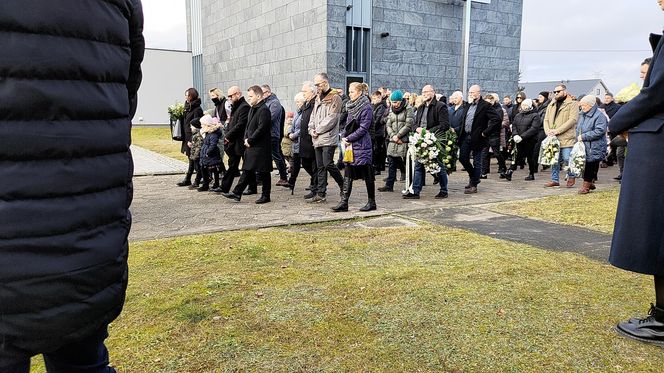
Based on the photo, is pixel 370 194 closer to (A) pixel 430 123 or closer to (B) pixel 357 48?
(A) pixel 430 123

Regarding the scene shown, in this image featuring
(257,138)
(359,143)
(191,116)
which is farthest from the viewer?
(191,116)

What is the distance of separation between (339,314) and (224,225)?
359 cm

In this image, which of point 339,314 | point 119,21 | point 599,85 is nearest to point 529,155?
point 339,314

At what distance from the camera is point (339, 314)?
155 inches

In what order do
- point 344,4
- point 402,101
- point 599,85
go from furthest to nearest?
point 599,85, point 344,4, point 402,101

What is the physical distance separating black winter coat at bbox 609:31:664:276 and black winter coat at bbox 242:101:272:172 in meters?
6.05

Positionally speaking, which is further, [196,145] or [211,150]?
[196,145]

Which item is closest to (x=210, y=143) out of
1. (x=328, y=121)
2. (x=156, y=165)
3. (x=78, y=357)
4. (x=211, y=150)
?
(x=211, y=150)

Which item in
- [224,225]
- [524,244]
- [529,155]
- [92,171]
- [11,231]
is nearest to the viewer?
[11,231]

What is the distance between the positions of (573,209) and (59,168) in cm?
819

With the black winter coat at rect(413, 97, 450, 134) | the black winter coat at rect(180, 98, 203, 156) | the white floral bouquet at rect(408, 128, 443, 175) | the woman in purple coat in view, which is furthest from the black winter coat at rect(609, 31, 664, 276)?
the black winter coat at rect(180, 98, 203, 156)

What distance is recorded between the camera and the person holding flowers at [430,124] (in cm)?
948

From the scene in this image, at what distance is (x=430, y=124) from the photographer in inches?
382

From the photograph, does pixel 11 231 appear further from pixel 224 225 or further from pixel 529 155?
pixel 529 155
